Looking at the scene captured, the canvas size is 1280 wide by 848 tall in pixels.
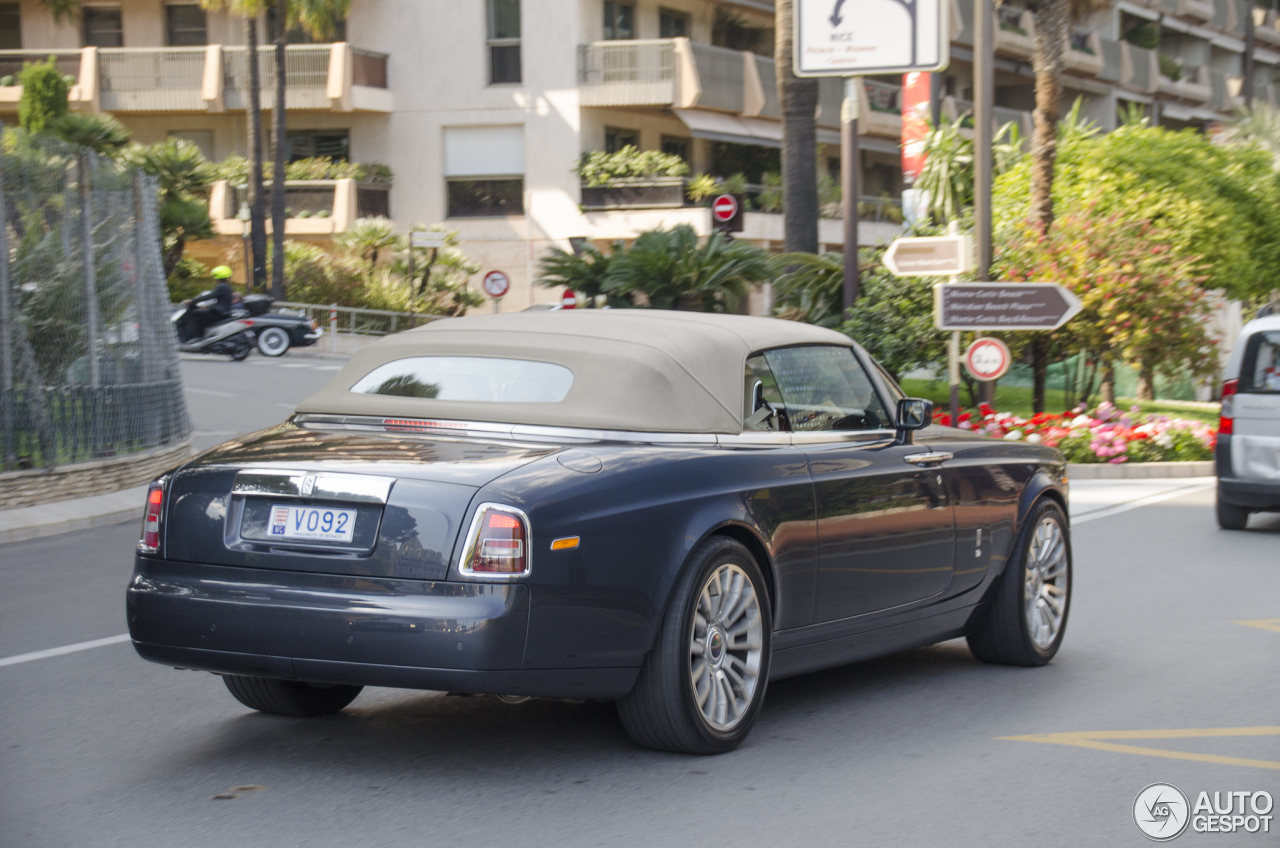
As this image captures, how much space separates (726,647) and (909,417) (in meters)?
1.56

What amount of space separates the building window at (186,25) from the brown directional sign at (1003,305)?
106ft

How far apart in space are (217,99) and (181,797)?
40.5 meters

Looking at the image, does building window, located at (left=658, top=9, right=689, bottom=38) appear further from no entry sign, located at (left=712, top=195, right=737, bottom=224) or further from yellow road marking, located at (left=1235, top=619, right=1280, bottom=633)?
yellow road marking, located at (left=1235, top=619, right=1280, bottom=633)

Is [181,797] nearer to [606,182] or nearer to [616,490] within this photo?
[616,490]

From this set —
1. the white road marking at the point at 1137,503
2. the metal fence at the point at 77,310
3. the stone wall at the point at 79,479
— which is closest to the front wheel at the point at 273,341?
the metal fence at the point at 77,310

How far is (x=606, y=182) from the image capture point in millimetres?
41094

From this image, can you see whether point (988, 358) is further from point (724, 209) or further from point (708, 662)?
point (708, 662)

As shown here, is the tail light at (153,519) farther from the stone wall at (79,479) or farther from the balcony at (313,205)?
the balcony at (313,205)

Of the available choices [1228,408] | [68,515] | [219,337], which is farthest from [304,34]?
[1228,408]

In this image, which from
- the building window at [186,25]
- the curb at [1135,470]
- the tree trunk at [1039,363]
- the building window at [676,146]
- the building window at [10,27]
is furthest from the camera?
the building window at [10,27]

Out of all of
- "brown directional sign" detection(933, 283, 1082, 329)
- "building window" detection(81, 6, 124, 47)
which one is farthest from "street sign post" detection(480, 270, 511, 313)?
"brown directional sign" detection(933, 283, 1082, 329)

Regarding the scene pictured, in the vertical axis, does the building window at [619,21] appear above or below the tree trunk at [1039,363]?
above

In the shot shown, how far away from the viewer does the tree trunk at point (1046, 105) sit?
23.2 m

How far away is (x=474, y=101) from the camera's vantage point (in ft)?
138
